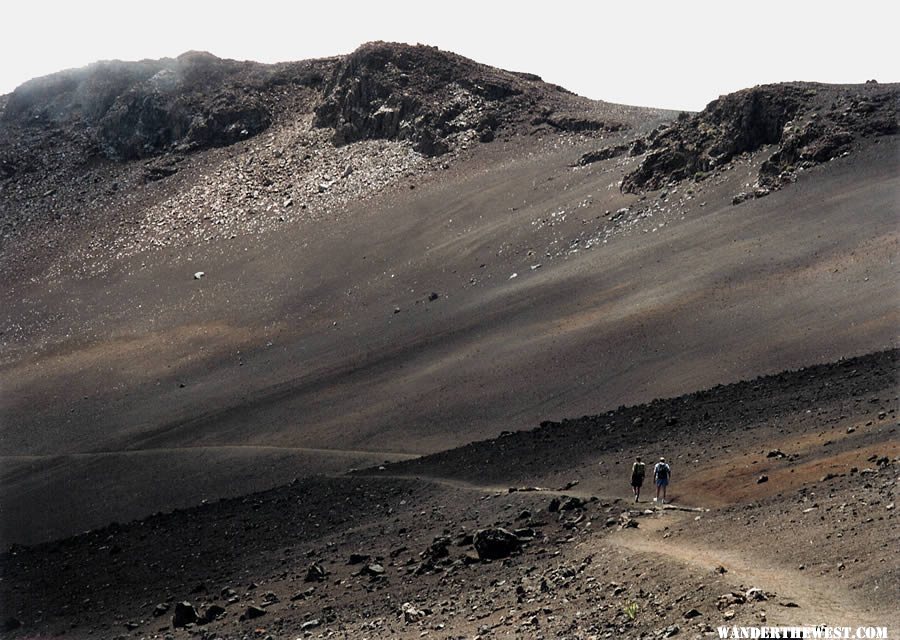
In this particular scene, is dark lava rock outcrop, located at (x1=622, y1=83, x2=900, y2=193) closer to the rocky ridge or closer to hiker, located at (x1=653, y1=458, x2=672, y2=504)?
the rocky ridge

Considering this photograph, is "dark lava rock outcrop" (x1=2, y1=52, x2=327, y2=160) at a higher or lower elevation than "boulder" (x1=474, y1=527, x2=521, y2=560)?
higher

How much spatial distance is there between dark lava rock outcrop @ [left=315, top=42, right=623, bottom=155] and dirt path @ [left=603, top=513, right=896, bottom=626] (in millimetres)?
59179

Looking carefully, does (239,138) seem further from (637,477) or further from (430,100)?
(637,477)

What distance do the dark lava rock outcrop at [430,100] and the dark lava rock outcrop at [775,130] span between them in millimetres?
14816

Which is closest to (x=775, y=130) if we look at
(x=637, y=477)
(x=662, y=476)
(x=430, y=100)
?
(x=430, y=100)

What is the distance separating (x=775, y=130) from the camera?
60875 mm

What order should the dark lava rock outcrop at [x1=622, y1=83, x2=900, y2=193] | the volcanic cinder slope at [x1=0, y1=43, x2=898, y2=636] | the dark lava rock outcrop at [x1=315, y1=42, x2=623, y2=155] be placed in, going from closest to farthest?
the volcanic cinder slope at [x1=0, y1=43, x2=898, y2=636] → the dark lava rock outcrop at [x1=622, y1=83, x2=900, y2=193] → the dark lava rock outcrop at [x1=315, y1=42, x2=623, y2=155]

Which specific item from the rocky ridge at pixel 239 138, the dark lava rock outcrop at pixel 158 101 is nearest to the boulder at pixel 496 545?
the rocky ridge at pixel 239 138

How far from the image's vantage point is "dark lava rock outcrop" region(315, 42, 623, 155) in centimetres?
8275

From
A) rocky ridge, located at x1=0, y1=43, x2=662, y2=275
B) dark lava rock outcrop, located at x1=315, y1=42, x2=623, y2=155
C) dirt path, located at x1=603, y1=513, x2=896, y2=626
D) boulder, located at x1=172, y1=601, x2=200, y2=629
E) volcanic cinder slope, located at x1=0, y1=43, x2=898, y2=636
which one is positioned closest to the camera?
dirt path, located at x1=603, y1=513, x2=896, y2=626

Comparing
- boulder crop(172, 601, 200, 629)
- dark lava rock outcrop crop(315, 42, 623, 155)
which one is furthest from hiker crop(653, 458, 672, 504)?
dark lava rock outcrop crop(315, 42, 623, 155)

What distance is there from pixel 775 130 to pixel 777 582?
45574 mm

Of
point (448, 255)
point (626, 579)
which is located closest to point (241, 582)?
point (626, 579)

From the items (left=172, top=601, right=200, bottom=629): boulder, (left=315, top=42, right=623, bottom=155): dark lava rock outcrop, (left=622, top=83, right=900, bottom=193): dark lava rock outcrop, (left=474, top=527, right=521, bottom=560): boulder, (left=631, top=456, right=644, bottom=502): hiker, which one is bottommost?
(left=172, top=601, right=200, bottom=629): boulder
